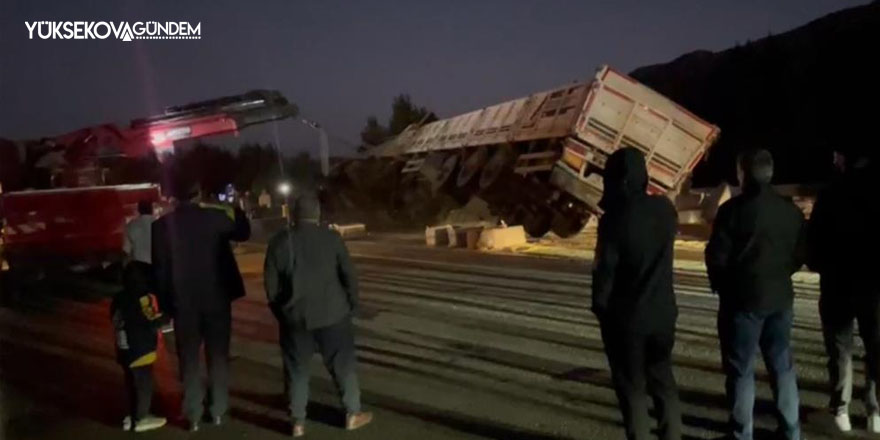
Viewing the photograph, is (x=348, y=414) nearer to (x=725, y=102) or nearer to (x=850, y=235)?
(x=850, y=235)

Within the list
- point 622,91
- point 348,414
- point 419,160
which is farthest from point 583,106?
point 348,414

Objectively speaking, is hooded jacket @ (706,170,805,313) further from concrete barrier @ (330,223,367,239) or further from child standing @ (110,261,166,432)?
concrete barrier @ (330,223,367,239)

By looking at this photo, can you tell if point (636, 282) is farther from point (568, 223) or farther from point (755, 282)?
point (568, 223)

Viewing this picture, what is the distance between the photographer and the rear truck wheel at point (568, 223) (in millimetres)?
18156

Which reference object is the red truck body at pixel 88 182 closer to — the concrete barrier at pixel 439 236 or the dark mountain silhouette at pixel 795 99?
the concrete barrier at pixel 439 236

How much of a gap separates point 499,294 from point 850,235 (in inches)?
259

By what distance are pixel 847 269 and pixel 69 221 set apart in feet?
37.4

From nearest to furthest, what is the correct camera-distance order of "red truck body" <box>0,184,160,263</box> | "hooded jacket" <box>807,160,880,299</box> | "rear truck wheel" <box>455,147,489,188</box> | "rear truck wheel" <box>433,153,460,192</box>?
"hooded jacket" <box>807,160,880,299</box>, "red truck body" <box>0,184,160,263</box>, "rear truck wheel" <box>455,147,489,188</box>, "rear truck wheel" <box>433,153,460,192</box>

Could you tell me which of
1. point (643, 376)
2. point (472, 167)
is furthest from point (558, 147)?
point (643, 376)

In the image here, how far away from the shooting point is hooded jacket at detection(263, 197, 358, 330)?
549cm

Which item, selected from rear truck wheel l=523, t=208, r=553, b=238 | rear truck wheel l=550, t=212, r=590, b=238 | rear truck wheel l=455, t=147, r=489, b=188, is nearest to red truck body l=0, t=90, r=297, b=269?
rear truck wheel l=455, t=147, r=489, b=188

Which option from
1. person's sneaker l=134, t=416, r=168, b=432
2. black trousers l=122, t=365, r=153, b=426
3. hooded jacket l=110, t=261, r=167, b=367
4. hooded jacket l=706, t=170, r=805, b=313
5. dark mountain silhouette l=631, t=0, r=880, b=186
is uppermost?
dark mountain silhouette l=631, t=0, r=880, b=186

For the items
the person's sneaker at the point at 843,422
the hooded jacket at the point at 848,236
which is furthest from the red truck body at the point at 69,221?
the person's sneaker at the point at 843,422

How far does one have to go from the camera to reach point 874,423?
528 centimetres
